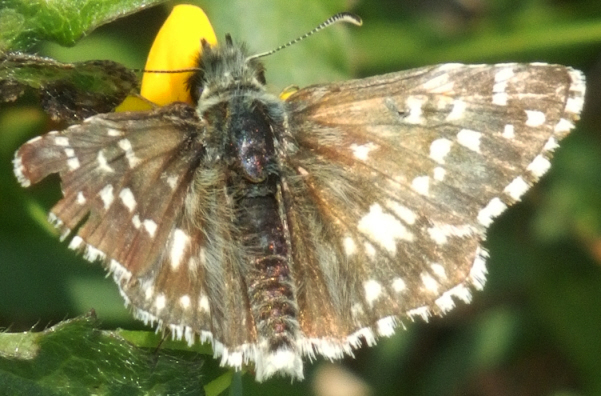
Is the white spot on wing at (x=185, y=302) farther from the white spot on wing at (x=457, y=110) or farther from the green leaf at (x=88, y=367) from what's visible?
the white spot on wing at (x=457, y=110)

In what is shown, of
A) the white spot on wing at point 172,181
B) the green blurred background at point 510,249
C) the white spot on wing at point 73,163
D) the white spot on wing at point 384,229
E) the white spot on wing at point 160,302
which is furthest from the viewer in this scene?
the green blurred background at point 510,249

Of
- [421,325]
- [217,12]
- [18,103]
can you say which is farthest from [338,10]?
[421,325]

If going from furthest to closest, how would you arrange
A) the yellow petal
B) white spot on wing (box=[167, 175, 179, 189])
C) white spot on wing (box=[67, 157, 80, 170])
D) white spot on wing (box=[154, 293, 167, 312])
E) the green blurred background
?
1. the green blurred background
2. the yellow petal
3. white spot on wing (box=[167, 175, 179, 189])
4. white spot on wing (box=[154, 293, 167, 312])
5. white spot on wing (box=[67, 157, 80, 170])

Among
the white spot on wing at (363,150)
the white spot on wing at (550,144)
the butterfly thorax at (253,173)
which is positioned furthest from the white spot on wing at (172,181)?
the white spot on wing at (550,144)

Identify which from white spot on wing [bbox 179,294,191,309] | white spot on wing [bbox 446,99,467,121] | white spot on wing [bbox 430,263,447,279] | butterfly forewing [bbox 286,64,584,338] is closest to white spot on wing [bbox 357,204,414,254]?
butterfly forewing [bbox 286,64,584,338]

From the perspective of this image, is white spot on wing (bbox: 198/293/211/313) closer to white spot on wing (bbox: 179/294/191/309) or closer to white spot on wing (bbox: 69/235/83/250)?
white spot on wing (bbox: 179/294/191/309)

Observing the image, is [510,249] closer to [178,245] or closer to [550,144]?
[550,144]
